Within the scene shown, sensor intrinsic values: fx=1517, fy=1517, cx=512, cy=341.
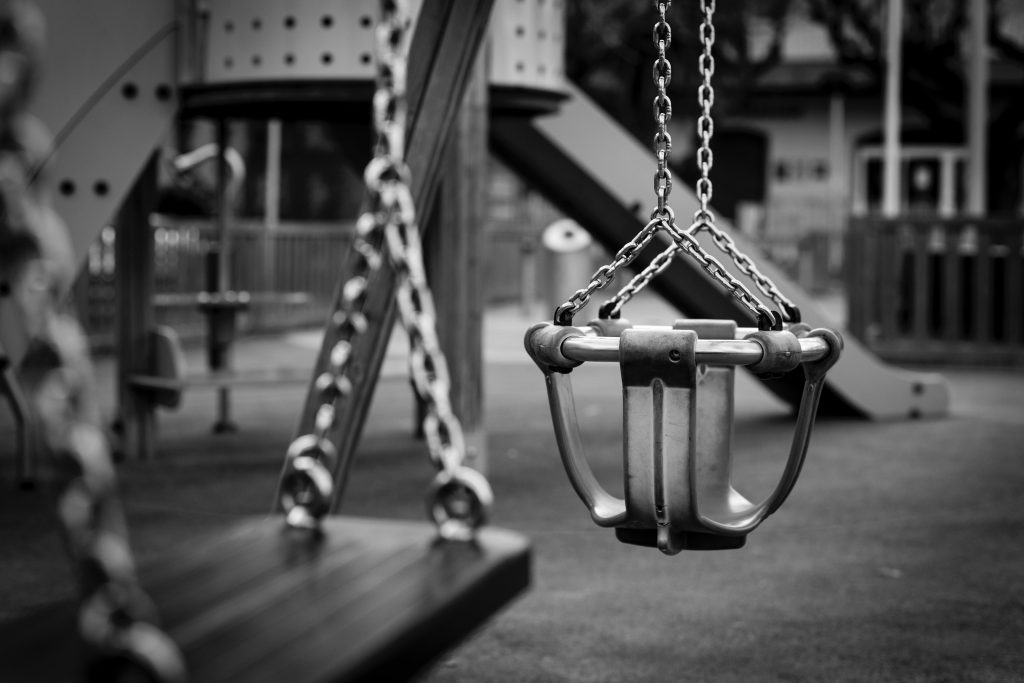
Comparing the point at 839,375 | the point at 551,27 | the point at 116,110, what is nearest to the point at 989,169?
the point at 839,375

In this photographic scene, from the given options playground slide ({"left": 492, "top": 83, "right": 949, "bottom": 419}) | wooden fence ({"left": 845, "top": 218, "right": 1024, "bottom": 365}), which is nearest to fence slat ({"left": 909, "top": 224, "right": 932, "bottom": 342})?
wooden fence ({"left": 845, "top": 218, "right": 1024, "bottom": 365})

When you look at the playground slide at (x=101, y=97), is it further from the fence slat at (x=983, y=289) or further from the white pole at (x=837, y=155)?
the white pole at (x=837, y=155)

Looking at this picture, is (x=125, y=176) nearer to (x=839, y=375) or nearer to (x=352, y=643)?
(x=839, y=375)

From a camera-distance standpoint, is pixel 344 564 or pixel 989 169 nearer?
pixel 344 564

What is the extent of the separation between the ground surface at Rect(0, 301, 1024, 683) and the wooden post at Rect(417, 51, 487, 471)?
42 cm

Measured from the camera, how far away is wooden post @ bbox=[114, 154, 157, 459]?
729 centimetres

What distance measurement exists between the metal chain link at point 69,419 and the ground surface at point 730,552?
→ 2.40ft

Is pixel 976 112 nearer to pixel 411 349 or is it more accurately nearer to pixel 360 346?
pixel 360 346

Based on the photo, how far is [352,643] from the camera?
154cm

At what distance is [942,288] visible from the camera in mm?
12695

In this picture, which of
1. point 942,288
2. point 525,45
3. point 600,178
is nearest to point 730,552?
point 525,45

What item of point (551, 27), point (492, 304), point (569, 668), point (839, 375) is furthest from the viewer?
point (492, 304)

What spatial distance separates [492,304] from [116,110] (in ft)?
44.6

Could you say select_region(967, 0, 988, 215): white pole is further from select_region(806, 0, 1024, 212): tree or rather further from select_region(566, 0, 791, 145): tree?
select_region(566, 0, 791, 145): tree
